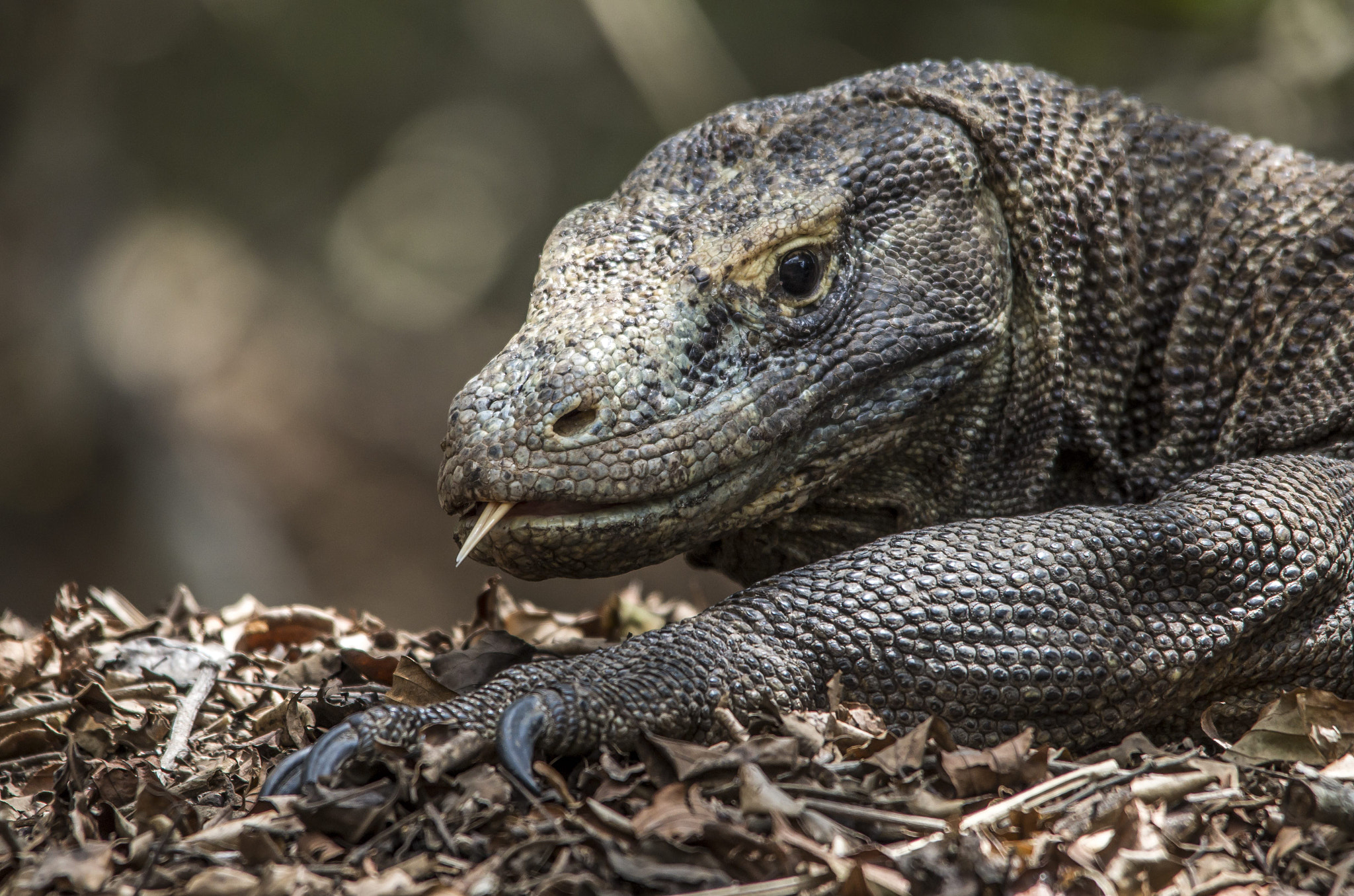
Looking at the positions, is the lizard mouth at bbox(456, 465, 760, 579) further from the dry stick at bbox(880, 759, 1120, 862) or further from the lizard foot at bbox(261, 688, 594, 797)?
the dry stick at bbox(880, 759, 1120, 862)

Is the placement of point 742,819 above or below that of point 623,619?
below

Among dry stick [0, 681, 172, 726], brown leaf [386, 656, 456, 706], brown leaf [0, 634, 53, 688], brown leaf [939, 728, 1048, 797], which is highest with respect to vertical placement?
brown leaf [0, 634, 53, 688]

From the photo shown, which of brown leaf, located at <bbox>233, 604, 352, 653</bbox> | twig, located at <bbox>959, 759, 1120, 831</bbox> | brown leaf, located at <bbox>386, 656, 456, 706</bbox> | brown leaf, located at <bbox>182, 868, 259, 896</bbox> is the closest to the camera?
brown leaf, located at <bbox>182, 868, 259, 896</bbox>

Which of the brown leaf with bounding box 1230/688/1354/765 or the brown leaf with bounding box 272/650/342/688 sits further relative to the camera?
the brown leaf with bounding box 272/650/342/688

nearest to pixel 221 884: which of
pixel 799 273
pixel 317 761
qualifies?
pixel 317 761

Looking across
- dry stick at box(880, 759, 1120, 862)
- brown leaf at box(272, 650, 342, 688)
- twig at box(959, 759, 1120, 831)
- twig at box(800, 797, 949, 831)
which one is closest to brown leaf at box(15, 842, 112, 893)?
brown leaf at box(272, 650, 342, 688)

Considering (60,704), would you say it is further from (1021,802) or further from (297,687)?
(1021,802)

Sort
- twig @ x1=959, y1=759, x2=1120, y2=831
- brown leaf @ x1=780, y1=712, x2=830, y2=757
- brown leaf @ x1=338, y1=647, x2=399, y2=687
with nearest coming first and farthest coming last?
twig @ x1=959, y1=759, x2=1120, y2=831 < brown leaf @ x1=780, y1=712, x2=830, y2=757 < brown leaf @ x1=338, y1=647, x2=399, y2=687
